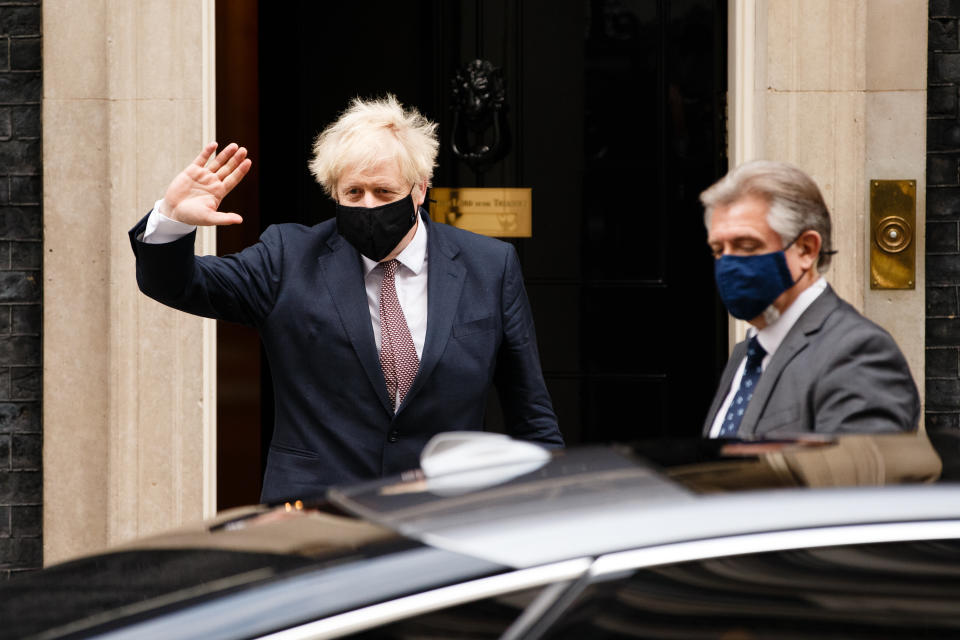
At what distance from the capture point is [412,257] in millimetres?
3443

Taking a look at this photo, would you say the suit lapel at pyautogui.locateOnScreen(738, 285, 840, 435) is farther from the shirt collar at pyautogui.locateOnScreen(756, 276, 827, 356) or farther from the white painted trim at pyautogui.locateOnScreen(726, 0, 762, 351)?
the white painted trim at pyautogui.locateOnScreen(726, 0, 762, 351)

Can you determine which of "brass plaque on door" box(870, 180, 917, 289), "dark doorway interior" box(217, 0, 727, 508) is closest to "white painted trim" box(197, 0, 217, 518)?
"dark doorway interior" box(217, 0, 727, 508)

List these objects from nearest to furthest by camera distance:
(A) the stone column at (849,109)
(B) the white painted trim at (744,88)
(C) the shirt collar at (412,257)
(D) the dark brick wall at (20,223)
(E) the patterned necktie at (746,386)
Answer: (E) the patterned necktie at (746,386), (C) the shirt collar at (412,257), (A) the stone column at (849,109), (B) the white painted trim at (744,88), (D) the dark brick wall at (20,223)

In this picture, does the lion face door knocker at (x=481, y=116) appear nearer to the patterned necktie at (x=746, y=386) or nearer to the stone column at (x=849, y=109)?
the stone column at (x=849, y=109)

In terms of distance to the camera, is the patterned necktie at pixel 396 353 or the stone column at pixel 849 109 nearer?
the patterned necktie at pixel 396 353

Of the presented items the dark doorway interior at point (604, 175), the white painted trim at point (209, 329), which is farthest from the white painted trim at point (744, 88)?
the white painted trim at point (209, 329)

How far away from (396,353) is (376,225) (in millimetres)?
352

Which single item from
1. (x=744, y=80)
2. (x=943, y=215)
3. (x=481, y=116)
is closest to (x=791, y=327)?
(x=744, y=80)

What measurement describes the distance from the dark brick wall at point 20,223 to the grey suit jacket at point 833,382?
380 cm

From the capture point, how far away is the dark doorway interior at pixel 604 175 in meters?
5.86

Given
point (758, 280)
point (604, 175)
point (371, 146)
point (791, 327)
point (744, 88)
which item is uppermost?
point (744, 88)

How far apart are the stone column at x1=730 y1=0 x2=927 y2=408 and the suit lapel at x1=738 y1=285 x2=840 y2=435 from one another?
8.72ft

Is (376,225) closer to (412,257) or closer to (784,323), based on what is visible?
(412,257)

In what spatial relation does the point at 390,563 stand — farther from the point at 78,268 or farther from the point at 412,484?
the point at 78,268
